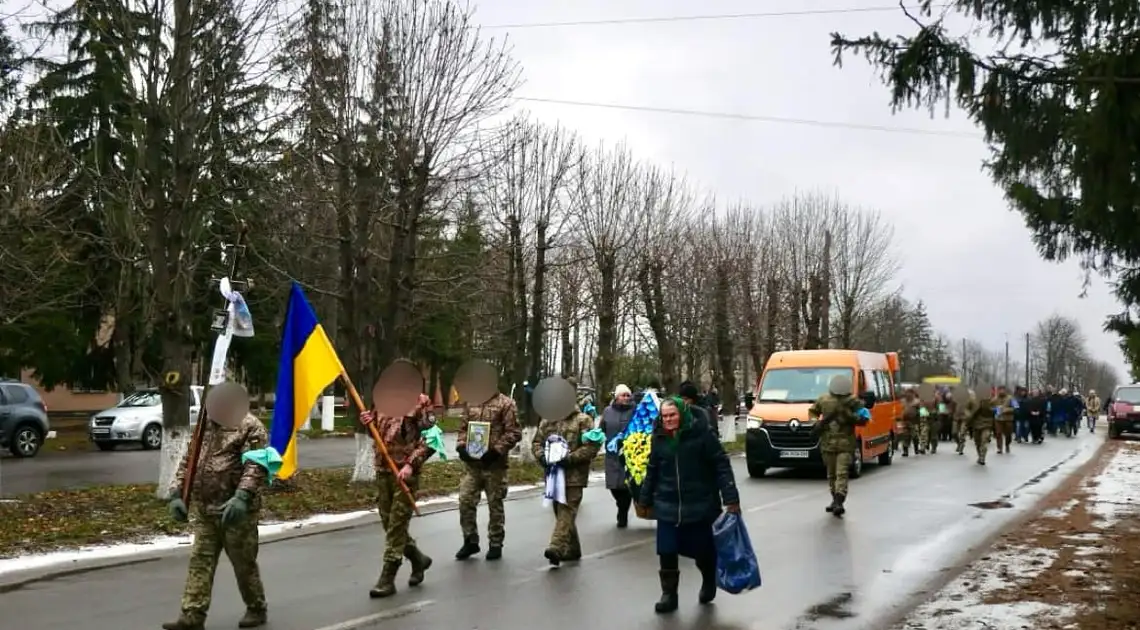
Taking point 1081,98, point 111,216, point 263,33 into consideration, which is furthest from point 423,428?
point 111,216

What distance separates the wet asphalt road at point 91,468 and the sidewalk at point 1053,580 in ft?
44.7

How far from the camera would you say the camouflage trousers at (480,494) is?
10094 millimetres

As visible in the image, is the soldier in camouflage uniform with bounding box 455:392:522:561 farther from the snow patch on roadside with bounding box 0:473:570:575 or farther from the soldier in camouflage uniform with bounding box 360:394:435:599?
the snow patch on roadside with bounding box 0:473:570:575

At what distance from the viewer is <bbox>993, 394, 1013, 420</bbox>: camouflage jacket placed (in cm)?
2761

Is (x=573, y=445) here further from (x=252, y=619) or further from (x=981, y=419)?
(x=981, y=419)

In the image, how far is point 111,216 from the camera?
21.4 m

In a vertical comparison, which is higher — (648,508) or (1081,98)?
(1081,98)

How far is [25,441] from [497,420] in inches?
682

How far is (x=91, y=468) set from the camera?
20.8m

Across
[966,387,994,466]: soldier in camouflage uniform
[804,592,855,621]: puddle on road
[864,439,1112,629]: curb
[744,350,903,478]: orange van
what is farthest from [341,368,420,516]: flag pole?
[966,387,994,466]: soldier in camouflage uniform

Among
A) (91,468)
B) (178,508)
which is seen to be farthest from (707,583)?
(91,468)

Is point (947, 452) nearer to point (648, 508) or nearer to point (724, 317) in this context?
point (724, 317)

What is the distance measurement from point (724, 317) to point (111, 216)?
1924 cm

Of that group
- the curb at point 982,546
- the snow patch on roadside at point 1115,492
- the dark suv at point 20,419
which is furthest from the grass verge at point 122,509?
the snow patch on roadside at point 1115,492
